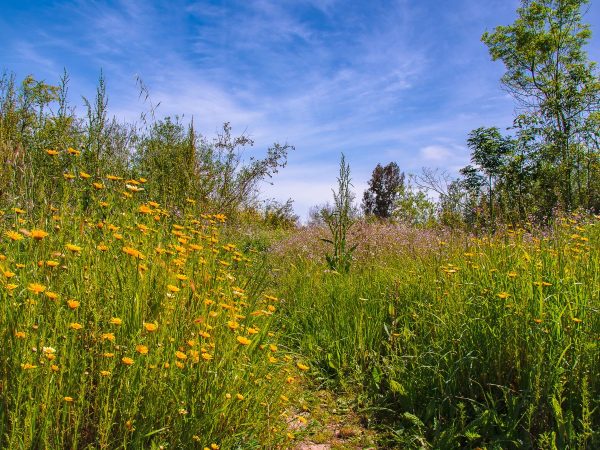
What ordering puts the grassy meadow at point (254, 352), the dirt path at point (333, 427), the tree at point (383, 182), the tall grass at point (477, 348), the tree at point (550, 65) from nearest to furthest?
the grassy meadow at point (254, 352) < the tall grass at point (477, 348) < the dirt path at point (333, 427) < the tree at point (550, 65) < the tree at point (383, 182)

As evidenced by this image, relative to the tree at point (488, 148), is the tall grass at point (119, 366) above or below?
below

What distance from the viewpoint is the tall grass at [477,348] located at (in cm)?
208

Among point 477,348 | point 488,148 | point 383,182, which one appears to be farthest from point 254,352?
point 383,182

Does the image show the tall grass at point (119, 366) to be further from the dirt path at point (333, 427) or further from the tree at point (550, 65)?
the tree at point (550, 65)

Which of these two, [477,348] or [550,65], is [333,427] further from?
[550,65]

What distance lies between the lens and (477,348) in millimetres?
2482

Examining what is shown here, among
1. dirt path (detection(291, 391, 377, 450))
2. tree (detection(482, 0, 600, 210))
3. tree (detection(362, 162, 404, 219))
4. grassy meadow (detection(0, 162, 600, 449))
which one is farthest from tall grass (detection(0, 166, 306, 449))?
tree (detection(362, 162, 404, 219))

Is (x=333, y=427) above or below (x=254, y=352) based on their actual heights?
below

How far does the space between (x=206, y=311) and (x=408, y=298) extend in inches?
71.7

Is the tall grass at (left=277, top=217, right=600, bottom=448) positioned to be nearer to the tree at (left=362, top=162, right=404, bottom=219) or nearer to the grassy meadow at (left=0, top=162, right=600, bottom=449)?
the grassy meadow at (left=0, top=162, right=600, bottom=449)

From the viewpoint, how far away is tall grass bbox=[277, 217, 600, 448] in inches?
81.8

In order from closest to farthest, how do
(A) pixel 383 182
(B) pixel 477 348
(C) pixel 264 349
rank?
(C) pixel 264 349, (B) pixel 477 348, (A) pixel 383 182

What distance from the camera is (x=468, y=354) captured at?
2344mm

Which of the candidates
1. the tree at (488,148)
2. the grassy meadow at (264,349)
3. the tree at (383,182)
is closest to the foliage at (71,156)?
the grassy meadow at (264,349)
